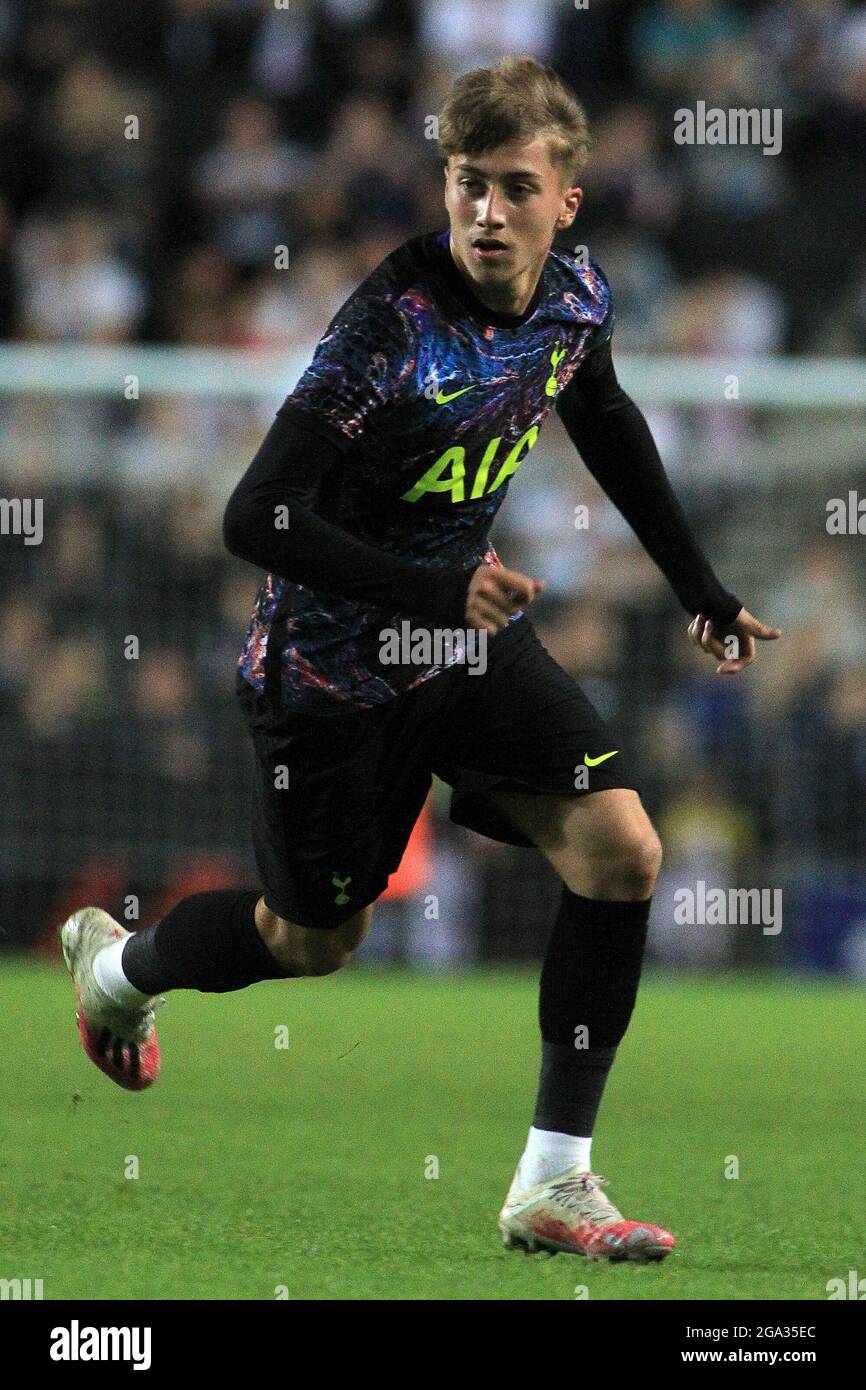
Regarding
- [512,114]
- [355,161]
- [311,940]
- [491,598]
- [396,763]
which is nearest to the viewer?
[491,598]

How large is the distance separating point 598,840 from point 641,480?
83cm

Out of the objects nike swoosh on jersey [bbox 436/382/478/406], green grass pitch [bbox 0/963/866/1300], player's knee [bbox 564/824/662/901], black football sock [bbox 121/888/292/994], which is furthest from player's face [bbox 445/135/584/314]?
green grass pitch [bbox 0/963/866/1300]

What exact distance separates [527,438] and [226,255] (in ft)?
27.3

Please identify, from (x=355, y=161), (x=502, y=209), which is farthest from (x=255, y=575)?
(x=502, y=209)

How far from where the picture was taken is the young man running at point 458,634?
416cm

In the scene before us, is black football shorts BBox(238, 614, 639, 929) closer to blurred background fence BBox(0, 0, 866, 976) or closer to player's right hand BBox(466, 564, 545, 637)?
player's right hand BBox(466, 564, 545, 637)

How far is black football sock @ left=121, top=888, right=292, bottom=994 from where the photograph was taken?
477 cm

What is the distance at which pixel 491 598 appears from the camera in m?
3.87

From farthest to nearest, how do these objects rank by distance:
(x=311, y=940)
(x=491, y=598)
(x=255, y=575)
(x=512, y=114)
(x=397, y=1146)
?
1. (x=255, y=575)
2. (x=397, y=1146)
3. (x=311, y=940)
4. (x=512, y=114)
5. (x=491, y=598)

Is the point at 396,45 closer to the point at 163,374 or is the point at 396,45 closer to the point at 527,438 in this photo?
the point at 163,374

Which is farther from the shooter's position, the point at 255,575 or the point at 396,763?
the point at 255,575

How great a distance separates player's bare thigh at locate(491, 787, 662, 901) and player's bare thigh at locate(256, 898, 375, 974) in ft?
1.27

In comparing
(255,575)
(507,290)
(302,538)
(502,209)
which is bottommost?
(302,538)

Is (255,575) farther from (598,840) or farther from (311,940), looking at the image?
(598,840)
